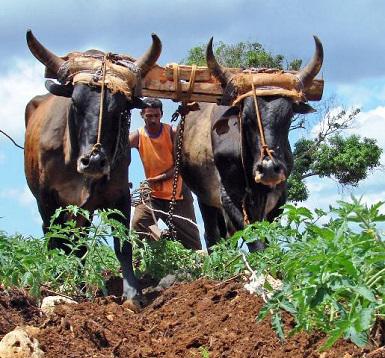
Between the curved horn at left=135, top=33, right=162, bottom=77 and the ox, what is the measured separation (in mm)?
496

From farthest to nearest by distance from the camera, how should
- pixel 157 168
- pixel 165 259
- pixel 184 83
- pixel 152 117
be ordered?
pixel 157 168 → pixel 152 117 → pixel 184 83 → pixel 165 259

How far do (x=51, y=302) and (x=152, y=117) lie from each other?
4582 millimetres

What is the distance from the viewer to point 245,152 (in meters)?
7.70

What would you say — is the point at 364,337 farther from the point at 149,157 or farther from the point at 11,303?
the point at 149,157

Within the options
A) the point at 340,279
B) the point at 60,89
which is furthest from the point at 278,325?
the point at 60,89

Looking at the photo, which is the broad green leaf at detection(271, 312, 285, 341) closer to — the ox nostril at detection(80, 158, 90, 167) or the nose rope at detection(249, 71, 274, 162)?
the ox nostril at detection(80, 158, 90, 167)

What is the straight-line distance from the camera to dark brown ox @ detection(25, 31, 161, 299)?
6789 mm

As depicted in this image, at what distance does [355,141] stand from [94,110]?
16.7 metres

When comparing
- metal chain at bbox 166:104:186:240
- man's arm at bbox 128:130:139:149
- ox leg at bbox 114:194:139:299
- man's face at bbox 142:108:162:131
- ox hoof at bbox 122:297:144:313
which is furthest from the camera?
man's arm at bbox 128:130:139:149

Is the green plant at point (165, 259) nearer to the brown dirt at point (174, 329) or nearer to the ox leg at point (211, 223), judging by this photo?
the brown dirt at point (174, 329)

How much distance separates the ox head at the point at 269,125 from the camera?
712cm

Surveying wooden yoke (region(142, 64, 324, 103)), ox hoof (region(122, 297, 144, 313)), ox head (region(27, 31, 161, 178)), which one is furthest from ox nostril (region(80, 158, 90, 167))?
wooden yoke (region(142, 64, 324, 103))

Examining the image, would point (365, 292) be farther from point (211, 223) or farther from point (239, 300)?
point (211, 223)

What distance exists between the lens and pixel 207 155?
8562 mm
